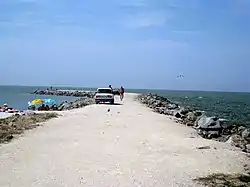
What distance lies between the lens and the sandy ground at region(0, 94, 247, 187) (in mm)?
9195

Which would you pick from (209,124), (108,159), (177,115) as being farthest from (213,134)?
(177,115)

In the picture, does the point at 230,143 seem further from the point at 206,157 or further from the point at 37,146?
the point at 37,146

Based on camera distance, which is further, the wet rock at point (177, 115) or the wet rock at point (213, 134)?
the wet rock at point (177, 115)

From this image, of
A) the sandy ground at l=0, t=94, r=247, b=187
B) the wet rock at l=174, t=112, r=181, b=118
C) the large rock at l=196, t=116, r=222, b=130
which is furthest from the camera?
the wet rock at l=174, t=112, r=181, b=118

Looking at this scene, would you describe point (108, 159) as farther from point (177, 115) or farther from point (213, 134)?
point (177, 115)

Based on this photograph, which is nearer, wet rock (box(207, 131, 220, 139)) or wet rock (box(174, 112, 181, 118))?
wet rock (box(207, 131, 220, 139))

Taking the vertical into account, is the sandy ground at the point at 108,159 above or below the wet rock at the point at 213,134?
above

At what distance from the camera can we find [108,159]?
11.5 m

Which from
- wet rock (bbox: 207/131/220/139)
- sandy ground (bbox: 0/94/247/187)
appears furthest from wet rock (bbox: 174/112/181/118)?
sandy ground (bbox: 0/94/247/187)

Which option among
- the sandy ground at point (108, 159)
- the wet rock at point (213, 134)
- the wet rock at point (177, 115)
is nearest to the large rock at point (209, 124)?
the wet rock at point (213, 134)

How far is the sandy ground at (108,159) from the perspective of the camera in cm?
919

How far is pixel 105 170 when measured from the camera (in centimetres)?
1014

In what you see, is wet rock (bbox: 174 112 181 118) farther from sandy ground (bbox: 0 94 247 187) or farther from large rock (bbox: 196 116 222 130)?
sandy ground (bbox: 0 94 247 187)

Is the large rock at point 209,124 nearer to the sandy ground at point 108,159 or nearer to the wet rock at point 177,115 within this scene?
the sandy ground at point 108,159
